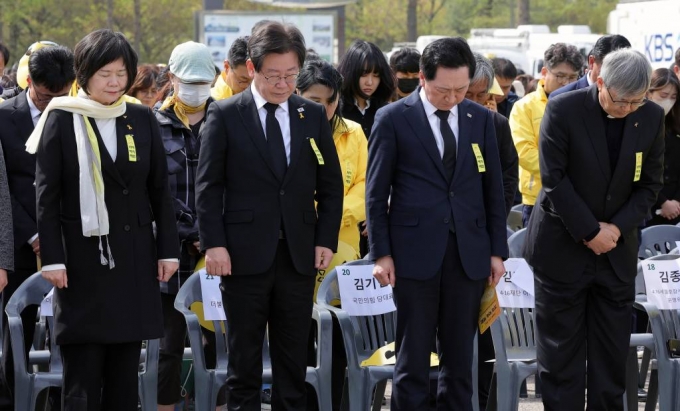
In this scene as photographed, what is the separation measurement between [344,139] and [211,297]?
47.1 inches

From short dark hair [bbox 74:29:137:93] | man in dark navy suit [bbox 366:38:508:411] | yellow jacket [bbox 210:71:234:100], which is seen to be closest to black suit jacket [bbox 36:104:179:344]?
short dark hair [bbox 74:29:137:93]

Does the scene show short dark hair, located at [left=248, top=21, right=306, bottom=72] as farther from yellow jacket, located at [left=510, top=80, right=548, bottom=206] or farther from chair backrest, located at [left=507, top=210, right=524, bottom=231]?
chair backrest, located at [left=507, top=210, right=524, bottom=231]

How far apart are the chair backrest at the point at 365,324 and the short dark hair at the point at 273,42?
114 centimetres

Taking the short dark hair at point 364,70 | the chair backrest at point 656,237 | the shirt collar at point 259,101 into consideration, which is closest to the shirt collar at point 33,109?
the shirt collar at point 259,101

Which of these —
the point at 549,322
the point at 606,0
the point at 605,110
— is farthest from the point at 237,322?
the point at 606,0

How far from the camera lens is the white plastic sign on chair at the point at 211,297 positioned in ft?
17.2

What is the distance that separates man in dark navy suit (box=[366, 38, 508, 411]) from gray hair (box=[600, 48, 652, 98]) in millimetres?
585

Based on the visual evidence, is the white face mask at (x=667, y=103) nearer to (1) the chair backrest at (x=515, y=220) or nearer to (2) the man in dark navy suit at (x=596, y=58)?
(2) the man in dark navy suit at (x=596, y=58)

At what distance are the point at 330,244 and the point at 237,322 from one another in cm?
51

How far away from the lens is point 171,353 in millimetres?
5449

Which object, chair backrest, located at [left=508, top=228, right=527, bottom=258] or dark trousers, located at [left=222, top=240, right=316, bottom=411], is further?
chair backrest, located at [left=508, top=228, right=527, bottom=258]

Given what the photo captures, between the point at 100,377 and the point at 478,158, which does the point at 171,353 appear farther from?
the point at 478,158

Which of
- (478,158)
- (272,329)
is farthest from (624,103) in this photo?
(272,329)

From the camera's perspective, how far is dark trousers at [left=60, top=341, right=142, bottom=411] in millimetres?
4480
